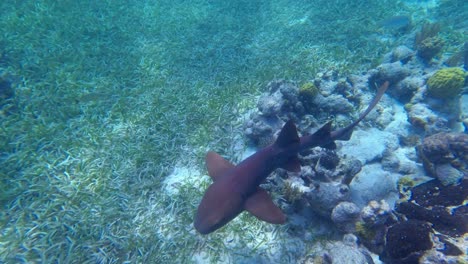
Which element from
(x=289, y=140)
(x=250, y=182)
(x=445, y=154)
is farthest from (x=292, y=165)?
(x=445, y=154)

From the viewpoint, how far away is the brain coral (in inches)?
240

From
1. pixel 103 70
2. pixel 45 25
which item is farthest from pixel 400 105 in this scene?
pixel 45 25

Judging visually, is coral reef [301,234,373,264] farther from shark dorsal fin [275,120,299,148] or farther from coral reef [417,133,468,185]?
coral reef [417,133,468,185]

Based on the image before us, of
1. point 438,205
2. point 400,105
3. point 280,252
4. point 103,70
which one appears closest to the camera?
point 438,205

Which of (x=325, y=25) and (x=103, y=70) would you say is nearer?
(x=103, y=70)

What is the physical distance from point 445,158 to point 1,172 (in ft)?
30.1

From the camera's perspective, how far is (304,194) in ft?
15.0

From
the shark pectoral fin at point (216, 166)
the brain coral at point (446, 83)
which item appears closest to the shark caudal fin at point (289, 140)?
the shark pectoral fin at point (216, 166)

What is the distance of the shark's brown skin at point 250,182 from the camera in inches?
132

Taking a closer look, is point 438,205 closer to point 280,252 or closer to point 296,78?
point 280,252

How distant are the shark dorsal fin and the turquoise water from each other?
1.70 meters

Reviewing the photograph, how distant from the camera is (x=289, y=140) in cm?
400

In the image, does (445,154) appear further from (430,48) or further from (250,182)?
(430,48)

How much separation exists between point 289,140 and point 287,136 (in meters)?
0.10
